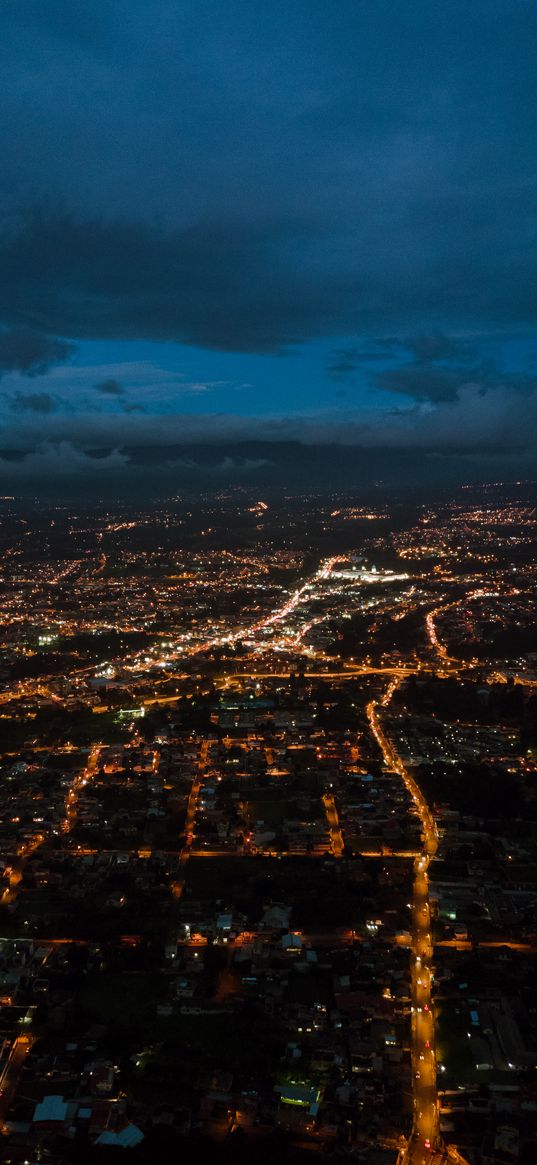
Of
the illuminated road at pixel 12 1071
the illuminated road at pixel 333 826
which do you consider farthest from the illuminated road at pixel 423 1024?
the illuminated road at pixel 12 1071

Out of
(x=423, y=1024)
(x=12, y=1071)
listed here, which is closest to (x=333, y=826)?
(x=423, y=1024)

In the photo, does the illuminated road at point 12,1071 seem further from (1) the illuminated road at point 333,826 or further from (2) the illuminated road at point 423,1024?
(1) the illuminated road at point 333,826

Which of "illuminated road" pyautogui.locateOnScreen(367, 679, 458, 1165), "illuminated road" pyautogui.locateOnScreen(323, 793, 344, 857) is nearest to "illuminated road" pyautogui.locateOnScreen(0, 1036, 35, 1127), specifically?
"illuminated road" pyautogui.locateOnScreen(367, 679, 458, 1165)

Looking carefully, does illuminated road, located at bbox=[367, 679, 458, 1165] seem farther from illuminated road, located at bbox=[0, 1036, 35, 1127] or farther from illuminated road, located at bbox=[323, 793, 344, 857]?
illuminated road, located at bbox=[0, 1036, 35, 1127]

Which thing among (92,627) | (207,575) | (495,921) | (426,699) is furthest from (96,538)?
(495,921)

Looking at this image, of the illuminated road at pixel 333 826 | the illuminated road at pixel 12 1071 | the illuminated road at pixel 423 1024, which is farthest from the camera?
the illuminated road at pixel 333 826

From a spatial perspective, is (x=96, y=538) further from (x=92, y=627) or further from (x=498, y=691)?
(x=498, y=691)

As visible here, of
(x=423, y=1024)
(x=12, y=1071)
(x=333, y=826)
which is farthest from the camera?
(x=333, y=826)

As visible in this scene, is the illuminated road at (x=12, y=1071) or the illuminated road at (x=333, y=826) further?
the illuminated road at (x=333, y=826)

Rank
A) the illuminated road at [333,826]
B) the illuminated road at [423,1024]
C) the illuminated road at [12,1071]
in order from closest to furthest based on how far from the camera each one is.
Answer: the illuminated road at [423,1024]
the illuminated road at [12,1071]
the illuminated road at [333,826]

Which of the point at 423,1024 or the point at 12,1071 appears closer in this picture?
the point at 12,1071

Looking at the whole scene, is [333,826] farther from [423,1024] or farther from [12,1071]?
[12,1071]
